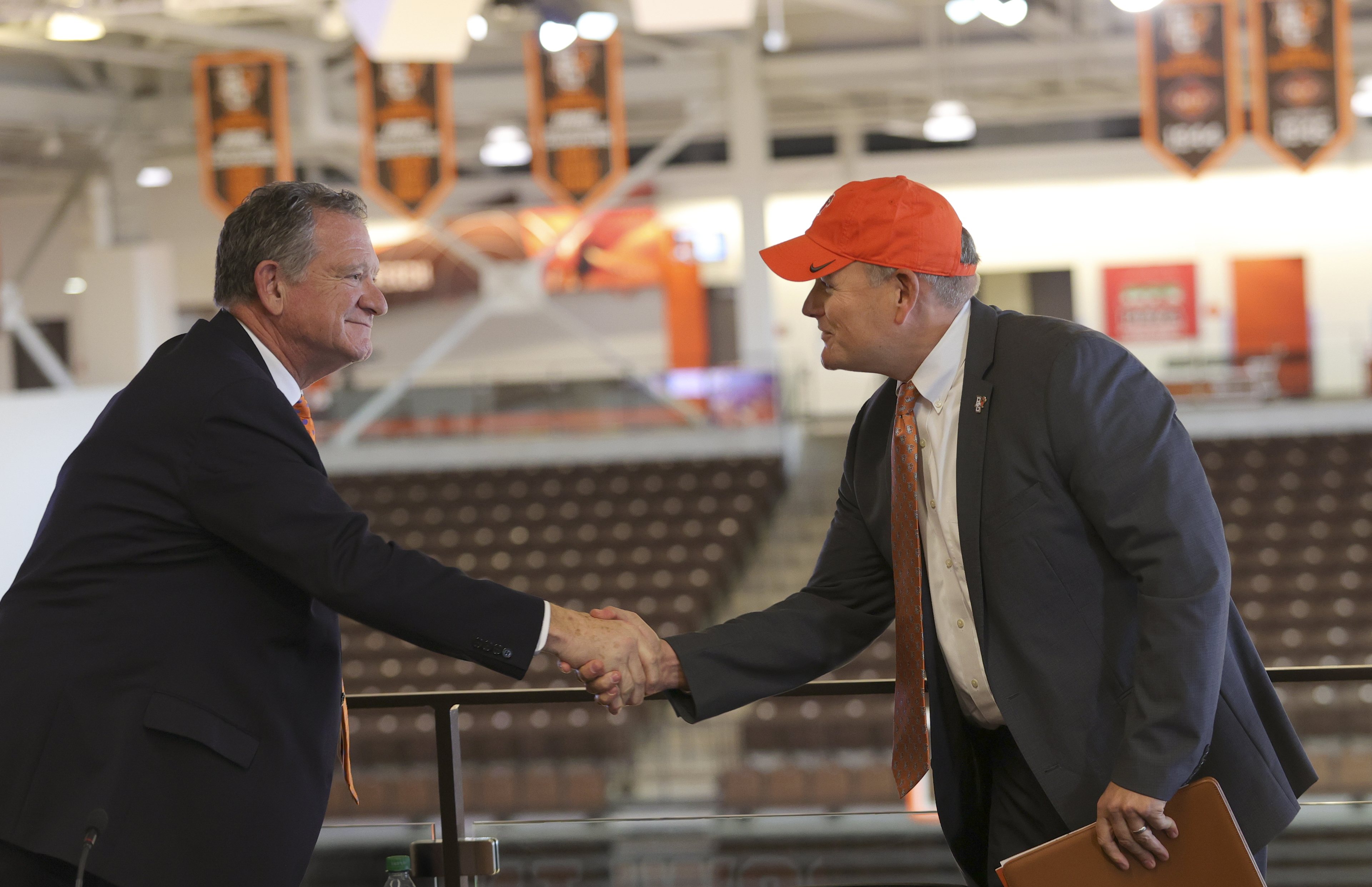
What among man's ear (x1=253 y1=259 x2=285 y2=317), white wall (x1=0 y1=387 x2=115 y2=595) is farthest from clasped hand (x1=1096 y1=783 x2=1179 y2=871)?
white wall (x1=0 y1=387 x2=115 y2=595)

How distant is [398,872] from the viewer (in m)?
2.46

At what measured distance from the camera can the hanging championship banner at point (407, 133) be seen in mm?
12492

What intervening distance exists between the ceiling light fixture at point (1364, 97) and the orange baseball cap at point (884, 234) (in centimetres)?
1734

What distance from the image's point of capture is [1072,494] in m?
1.83

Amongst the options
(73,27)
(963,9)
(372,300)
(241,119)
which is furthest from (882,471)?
(963,9)

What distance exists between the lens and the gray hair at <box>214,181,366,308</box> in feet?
6.32

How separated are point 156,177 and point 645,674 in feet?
60.6

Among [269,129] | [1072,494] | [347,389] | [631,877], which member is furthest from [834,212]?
[347,389]

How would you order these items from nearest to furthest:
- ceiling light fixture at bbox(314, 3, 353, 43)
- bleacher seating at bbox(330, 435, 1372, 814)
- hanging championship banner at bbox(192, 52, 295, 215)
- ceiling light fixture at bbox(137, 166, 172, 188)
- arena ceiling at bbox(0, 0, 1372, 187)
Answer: bleacher seating at bbox(330, 435, 1372, 814), hanging championship banner at bbox(192, 52, 295, 215), ceiling light fixture at bbox(314, 3, 353, 43), arena ceiling at bbox(0, 0, 1372, 187), ceiling light fixture at bbox(137, 166, 172, 188)

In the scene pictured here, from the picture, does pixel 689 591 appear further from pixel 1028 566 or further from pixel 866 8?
pixel 1028 566

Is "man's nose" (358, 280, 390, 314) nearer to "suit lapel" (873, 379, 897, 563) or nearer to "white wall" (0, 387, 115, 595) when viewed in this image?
"suit lapel" (873, 379, 897, 563)

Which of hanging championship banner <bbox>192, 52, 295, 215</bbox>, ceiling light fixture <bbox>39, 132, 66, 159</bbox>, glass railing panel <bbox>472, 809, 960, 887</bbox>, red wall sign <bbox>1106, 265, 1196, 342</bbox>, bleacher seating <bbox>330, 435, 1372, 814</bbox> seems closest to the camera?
glass railing panel <bbox>472, 809, 960, 887</bbox>

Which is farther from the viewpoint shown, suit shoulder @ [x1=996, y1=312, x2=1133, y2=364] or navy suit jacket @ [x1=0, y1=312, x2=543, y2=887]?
suit shoulder @ [x1=996, y1=312, x2=1133, y2=364]

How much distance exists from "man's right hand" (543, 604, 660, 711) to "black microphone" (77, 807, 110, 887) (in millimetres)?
624
